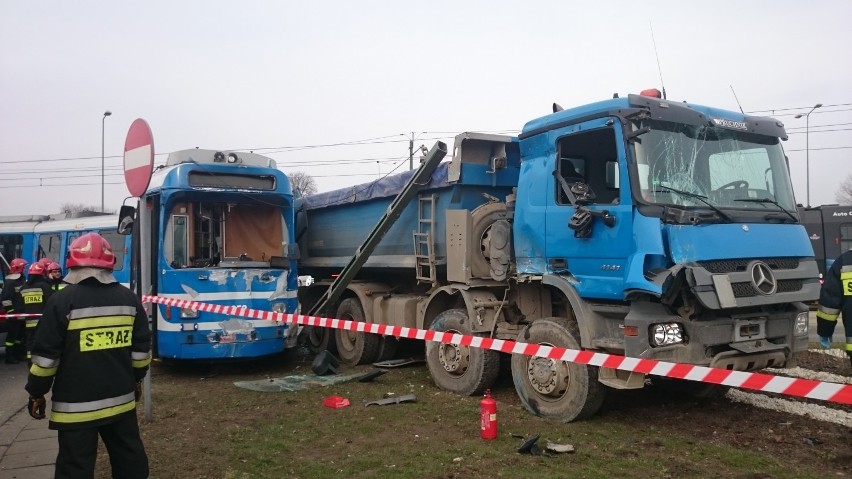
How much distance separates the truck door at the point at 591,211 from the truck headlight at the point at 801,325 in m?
1.76

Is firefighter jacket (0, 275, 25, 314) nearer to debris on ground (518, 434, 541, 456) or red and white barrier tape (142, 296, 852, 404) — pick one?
red and white barrier tape (142, 296, 852, 404)

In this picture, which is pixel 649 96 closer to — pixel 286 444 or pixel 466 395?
pixel 466 395

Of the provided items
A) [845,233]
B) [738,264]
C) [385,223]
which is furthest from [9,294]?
[845,233]

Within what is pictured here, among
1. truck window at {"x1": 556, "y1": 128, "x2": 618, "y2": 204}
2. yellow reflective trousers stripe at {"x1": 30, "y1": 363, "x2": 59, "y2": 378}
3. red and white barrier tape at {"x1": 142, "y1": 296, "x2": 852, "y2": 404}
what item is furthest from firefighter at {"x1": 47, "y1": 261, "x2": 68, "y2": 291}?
truck window at {"x1": 556, "y1": 128, "x2": 618, "y2": 204}

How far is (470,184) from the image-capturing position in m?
7.88

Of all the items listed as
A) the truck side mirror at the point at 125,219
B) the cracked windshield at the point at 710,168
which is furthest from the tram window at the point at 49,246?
the cracked windshield at the point at 710,168

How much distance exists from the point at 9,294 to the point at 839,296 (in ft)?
38.5

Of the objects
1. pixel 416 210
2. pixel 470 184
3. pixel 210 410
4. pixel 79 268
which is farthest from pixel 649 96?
pixel 210 410

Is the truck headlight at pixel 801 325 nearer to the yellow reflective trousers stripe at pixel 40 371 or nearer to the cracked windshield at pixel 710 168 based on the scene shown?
the cracked windshield at pixel 710 168

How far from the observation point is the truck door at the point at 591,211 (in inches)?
232

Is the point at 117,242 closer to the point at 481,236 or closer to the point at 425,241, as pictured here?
the point at 425,241

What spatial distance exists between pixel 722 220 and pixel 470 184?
2.99 meters

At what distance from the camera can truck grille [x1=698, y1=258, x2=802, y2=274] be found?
5551 millimetres

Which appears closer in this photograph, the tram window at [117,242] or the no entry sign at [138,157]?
the no entry sign at [138,157]
